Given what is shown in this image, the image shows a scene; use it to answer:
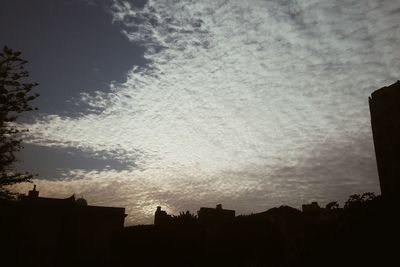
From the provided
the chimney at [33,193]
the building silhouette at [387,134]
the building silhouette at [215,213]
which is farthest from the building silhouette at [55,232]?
the building silhouette at [387,134]

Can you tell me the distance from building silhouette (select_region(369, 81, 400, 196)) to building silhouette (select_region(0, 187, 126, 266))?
24.2 m

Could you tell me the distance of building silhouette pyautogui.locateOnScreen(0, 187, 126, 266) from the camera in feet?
110

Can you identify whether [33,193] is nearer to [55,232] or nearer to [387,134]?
[55,232]

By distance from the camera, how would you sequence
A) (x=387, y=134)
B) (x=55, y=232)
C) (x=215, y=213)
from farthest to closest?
(x=215, y=213) < (x=55, y=232) < (x=387, y=134)

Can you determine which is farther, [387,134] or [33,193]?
[33,193]

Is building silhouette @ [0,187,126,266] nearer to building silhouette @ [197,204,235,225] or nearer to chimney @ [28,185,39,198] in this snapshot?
chimney @ [28,185,39,198]

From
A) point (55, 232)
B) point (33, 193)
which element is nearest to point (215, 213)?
point (55, 232)

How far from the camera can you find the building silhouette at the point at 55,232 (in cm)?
3356

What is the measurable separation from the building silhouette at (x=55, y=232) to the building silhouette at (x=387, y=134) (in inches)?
955

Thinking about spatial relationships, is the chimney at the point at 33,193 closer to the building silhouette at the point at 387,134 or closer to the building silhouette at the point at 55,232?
the building silhouette at the point at 55,232

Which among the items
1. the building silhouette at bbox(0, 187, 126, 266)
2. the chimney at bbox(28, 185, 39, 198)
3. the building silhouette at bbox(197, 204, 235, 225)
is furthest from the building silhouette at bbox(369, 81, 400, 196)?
the chimney at bbox(28, 185, 39, 198)

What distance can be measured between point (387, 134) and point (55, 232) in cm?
3129

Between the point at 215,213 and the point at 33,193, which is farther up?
the point at 33,193

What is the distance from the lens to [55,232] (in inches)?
1358
